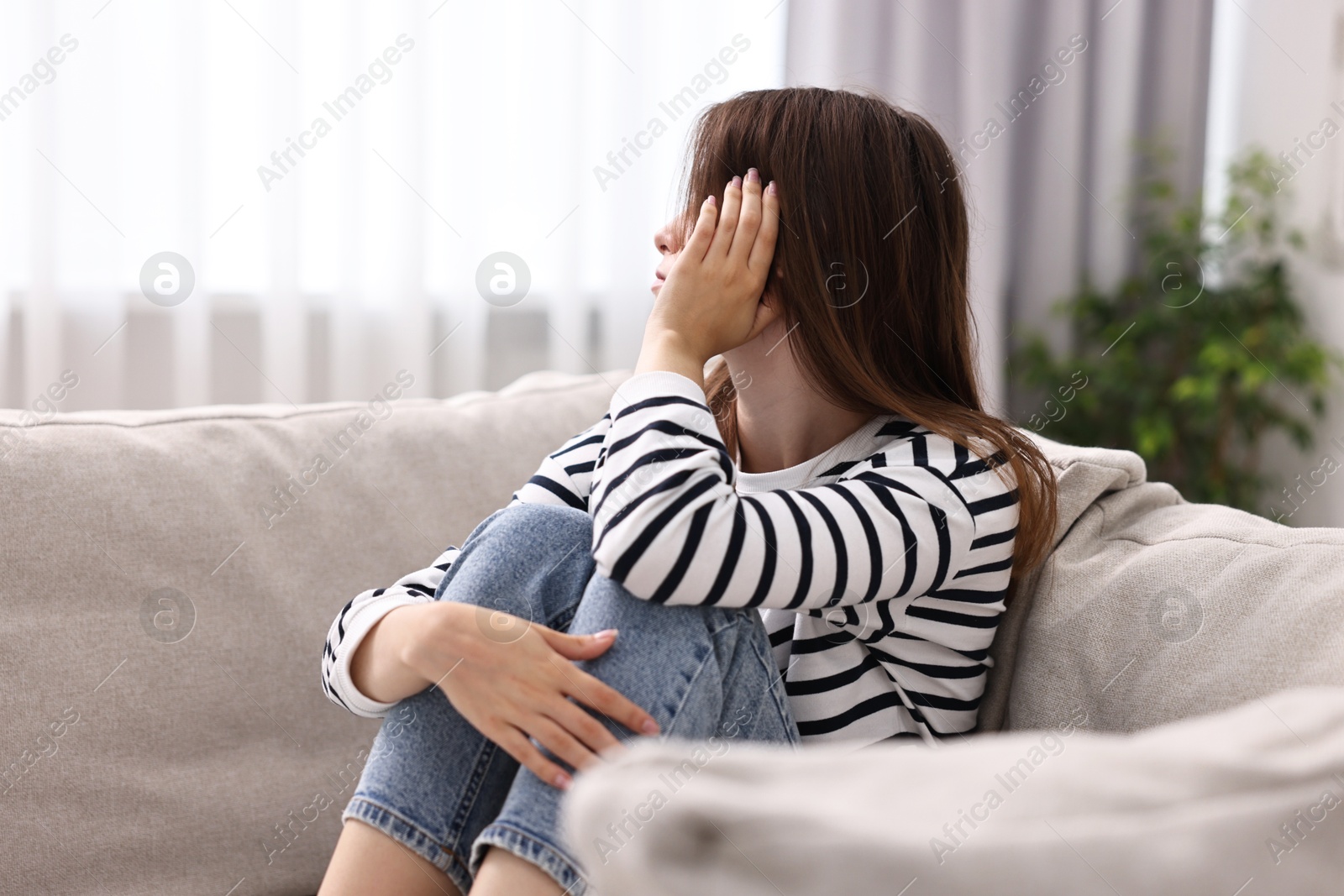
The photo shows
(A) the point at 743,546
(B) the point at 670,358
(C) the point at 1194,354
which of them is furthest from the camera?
(C) the point at 1194,354

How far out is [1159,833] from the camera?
0.33 m

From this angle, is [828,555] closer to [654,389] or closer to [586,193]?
[654,389]

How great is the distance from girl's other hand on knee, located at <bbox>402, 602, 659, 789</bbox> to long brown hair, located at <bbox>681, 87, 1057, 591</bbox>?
363 millimetres

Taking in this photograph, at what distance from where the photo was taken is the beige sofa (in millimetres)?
826

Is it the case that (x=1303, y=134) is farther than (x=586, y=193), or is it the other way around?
(x=1303, y=134)

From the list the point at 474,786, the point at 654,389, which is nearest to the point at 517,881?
the point at 474,786

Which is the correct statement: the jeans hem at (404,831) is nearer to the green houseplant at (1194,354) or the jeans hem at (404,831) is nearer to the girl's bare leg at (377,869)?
the girl's bare leg at (377,869)

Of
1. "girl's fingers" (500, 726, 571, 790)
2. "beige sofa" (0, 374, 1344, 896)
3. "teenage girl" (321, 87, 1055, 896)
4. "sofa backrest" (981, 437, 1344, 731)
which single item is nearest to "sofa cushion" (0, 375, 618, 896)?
"beige sofa" (0, 374, 1344, 896)

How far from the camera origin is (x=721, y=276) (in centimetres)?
92

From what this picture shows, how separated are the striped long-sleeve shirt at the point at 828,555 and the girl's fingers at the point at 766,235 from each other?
0.15 m

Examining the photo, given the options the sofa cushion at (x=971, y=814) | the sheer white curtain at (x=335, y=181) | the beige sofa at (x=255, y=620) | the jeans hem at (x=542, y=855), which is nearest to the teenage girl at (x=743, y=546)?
the jeans hem at (x=542, y=855)

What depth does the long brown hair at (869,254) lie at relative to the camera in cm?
92

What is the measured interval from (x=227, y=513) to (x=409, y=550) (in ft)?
0.64

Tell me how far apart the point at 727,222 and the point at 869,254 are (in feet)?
0.44
